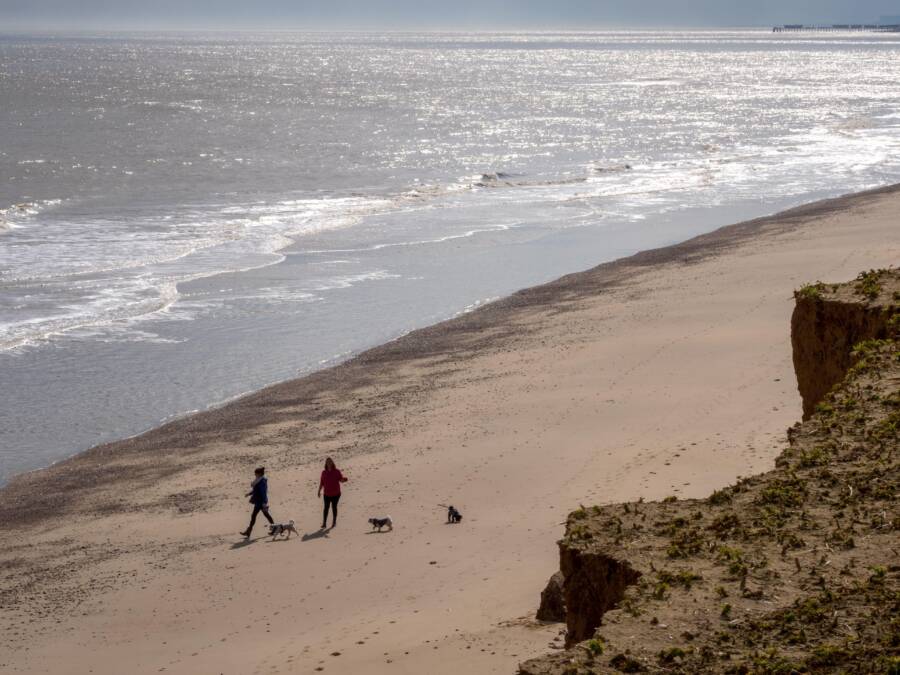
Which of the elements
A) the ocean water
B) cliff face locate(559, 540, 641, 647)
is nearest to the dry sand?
the ocean water

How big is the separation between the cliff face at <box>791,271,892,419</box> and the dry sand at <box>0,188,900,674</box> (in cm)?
321

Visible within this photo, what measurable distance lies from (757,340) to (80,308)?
15.4 m

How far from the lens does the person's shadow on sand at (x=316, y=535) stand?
48.6ft

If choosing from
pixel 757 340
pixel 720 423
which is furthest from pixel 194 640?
pixel 757 340

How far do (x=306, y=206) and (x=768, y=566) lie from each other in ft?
137

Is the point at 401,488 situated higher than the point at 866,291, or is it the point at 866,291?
the point at 866,291

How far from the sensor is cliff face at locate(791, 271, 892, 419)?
33.5 feet

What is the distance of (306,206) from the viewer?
47438 mm

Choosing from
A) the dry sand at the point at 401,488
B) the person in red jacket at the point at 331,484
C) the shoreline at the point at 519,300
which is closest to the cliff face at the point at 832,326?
the dry sand at the point at 401,488

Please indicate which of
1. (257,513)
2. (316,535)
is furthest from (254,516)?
(316,535)

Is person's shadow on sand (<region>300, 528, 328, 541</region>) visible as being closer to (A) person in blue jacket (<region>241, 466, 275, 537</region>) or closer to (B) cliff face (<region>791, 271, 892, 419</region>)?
(A) person in blue jacket (<region>241, 466, 275, 537</region>)

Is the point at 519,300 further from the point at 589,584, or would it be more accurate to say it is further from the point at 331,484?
the point at 589,584

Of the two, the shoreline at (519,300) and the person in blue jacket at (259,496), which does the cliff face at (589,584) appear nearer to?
the person in blue jacket at (259,496)

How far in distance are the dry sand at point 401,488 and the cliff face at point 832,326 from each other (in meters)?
3.21
